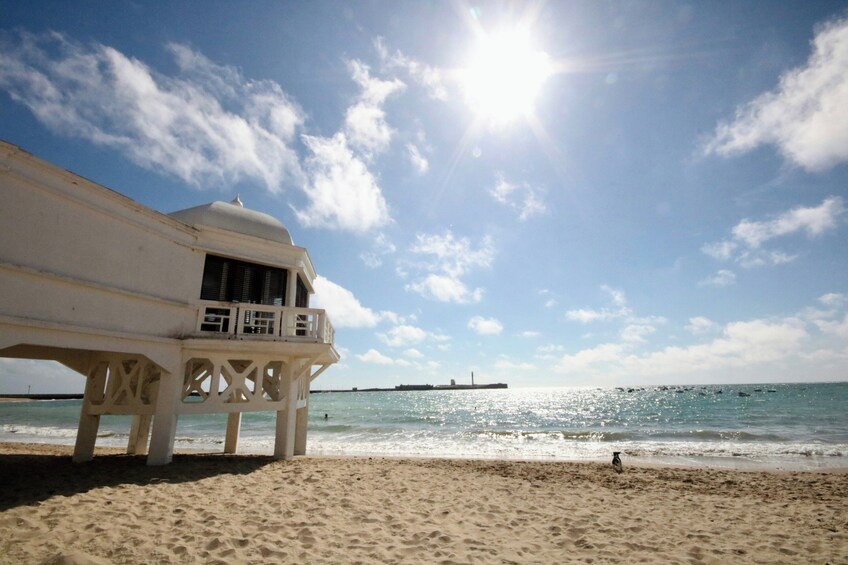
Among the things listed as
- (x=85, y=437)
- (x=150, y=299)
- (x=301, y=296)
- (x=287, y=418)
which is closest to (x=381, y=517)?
(x=287, y=418)

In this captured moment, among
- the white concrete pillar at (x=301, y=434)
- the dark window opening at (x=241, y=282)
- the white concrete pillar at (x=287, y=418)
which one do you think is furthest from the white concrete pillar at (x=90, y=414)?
the white concrete pillar at (x=301, y=434)

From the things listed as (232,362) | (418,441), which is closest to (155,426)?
(232,362)

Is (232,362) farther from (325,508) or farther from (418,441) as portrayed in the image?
(418,441)

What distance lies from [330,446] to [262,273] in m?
15.2

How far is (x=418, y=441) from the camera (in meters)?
26.7

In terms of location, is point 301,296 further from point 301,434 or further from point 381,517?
point 381,517

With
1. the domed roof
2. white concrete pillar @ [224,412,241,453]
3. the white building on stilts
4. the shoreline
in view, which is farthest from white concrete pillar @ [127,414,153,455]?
the domed roof

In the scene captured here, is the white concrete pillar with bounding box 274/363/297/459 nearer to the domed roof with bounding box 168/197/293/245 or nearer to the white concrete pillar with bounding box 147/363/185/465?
Answer: the white concrete pillar with bounding box 147/363/185/465

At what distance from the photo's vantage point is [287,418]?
39.8ft

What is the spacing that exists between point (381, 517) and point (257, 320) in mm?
6414

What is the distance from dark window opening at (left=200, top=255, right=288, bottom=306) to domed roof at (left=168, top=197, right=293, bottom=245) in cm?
90

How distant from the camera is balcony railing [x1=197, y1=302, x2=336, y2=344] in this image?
410 inches

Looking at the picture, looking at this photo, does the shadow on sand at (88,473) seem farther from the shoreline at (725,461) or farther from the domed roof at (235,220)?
the domed roof at (235,220)

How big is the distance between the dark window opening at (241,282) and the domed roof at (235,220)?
0.90 metres
